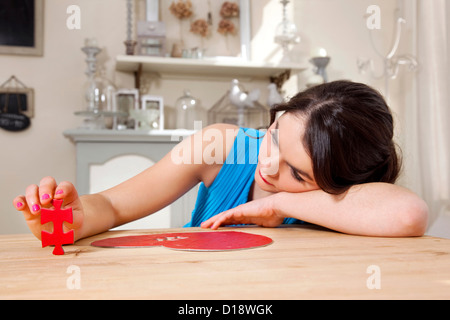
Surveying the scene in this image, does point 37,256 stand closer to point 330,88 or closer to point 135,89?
point 330,88

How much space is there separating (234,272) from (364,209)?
1.51 feet

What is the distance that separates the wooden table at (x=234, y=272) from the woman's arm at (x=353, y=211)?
0.37 ft

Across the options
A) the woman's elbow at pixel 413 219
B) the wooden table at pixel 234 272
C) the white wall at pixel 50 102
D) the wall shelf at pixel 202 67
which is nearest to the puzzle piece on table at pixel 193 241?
the wooden table at pixel 234 272

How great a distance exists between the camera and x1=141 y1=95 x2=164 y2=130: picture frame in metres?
2.51

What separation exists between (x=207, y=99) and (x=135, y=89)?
17.3 inches

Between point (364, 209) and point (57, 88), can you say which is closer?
point (364, 209)

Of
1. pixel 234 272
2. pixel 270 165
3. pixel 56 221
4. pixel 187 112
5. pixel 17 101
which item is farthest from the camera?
pixel 187 112

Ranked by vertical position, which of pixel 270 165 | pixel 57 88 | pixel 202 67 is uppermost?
pixel 202 67

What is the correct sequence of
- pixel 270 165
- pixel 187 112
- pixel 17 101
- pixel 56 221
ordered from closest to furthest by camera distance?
1. pixel 56 221
2. pixel 270 165
3. pixel 17 101
4. pixel 187 112

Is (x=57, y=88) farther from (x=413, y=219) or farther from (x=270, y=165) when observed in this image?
(x=413, y=219)

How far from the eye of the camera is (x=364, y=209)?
85 centimetres

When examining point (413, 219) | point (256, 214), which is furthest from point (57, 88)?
point (413, 219)

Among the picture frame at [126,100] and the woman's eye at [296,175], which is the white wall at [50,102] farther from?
the woman's eye at [296,175]

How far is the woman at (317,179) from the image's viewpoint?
0.83 meters
